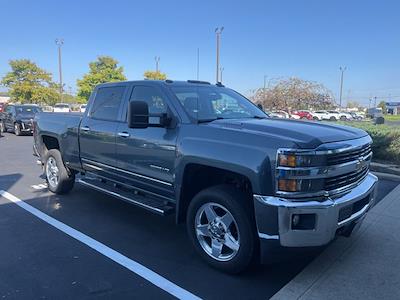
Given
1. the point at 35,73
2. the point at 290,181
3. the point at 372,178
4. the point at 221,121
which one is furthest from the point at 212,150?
the point at 35,73

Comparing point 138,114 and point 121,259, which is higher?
point 138,114

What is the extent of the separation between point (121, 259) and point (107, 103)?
237 cm

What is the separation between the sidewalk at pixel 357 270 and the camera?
3.29m

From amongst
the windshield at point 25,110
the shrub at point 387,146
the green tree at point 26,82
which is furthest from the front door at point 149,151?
the green tree at point 26,82

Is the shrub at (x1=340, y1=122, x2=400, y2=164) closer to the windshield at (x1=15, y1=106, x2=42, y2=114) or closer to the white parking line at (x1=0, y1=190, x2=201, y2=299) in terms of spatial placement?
the white parking line at (x1=0, y1=190, x2=201, y2=299)

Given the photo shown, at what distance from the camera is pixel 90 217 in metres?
5.42

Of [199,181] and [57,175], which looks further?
[57,175]

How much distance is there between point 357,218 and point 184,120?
6.67ft

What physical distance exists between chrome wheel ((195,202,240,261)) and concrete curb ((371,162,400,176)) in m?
5.75

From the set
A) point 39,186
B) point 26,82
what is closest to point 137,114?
point 39,186

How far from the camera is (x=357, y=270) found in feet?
12.2

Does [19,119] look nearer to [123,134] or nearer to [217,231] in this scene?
[123,134]

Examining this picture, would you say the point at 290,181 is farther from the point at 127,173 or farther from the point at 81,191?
the point at 81,191

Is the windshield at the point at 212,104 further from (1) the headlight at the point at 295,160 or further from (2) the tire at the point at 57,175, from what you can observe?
(2) the tire at the point at 57,175
